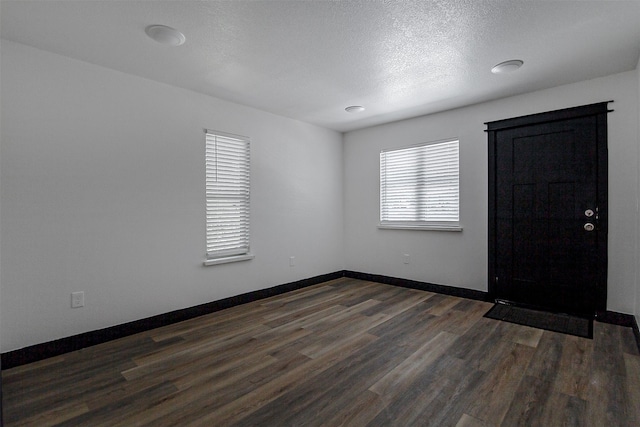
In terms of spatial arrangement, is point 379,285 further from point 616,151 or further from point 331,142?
point 616,151

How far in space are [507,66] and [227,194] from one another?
3.22 meters

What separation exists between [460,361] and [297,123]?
12.1 feet

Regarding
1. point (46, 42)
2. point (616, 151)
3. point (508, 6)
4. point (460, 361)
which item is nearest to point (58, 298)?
point (46, 42)

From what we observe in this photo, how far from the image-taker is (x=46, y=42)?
249cm

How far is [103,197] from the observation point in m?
2.91

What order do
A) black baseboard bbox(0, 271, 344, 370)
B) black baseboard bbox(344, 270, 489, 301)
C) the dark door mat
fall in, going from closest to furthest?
1. black baseboard bbox(0, 271, 344, 370)
2. the dark door mat
3. black baseboard bbox(344, 270, 489, 301)

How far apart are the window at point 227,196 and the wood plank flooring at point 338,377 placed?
87 centimetres

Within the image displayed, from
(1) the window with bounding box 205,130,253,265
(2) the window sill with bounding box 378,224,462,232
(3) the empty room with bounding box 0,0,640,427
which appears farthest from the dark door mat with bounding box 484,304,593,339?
(1) the window with bounding box 205,130,253,265

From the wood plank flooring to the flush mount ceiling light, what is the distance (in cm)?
250

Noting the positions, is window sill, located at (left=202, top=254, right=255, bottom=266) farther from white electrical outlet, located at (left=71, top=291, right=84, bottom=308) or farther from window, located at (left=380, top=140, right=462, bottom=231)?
window, located at (left=380, top=140, right=462, bottom=231)

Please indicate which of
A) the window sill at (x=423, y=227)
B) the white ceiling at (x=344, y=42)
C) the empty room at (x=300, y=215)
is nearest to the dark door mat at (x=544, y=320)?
the empty room at (x=300, y=215)

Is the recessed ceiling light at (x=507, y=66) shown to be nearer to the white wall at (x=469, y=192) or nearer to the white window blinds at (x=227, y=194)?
the white wall at (x=469, y=192)

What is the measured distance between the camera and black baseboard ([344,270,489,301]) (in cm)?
410

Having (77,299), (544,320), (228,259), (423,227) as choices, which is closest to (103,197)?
(77,299)
